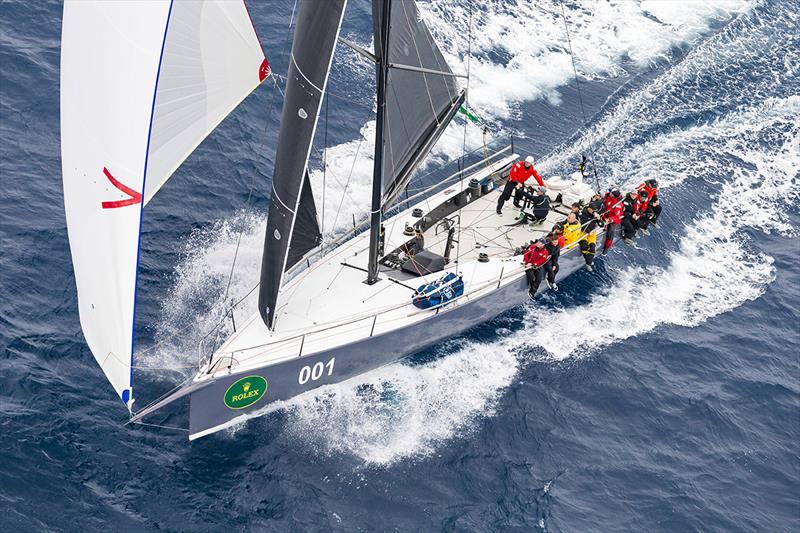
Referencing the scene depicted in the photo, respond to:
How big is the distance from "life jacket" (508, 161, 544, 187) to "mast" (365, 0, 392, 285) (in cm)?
610

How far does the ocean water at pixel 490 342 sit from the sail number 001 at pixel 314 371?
603 millimetres

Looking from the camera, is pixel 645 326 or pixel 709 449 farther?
pixel 645 326

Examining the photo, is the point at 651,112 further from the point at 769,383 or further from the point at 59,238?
the point at 59,238

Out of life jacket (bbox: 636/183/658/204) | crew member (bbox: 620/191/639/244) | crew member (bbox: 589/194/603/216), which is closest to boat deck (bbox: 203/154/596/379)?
crew member (bbox: 589/194/603/216)

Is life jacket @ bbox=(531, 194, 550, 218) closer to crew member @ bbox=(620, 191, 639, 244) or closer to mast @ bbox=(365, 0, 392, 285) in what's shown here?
crew member @ bbox=(620, 191, 639, 244)

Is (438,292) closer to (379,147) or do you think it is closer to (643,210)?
(379,147)

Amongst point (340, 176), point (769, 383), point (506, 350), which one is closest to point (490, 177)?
point (340, 176)

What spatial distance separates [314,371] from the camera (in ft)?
85.4

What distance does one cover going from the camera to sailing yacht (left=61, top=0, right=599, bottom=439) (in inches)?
778

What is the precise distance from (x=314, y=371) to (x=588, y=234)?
9.78 meters

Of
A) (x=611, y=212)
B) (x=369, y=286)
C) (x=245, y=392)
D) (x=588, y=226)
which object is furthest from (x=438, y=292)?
(x=611, y=212)

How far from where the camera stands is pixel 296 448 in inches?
982

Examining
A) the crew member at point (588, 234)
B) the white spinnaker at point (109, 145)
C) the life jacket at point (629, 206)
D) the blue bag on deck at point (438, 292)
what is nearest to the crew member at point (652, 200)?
the life jacket at point (629, 206)

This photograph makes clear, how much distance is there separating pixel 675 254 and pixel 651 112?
731 cm
